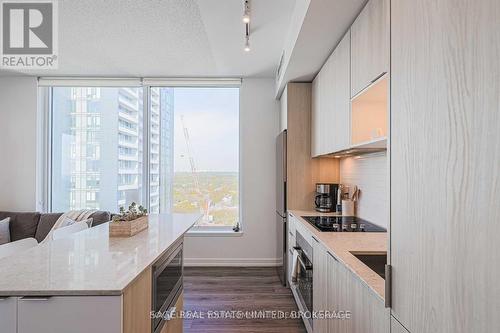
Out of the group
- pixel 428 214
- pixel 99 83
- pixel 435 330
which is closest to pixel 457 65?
pixel 428 214

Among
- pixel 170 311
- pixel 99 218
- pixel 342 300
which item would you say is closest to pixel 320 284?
pixel 342 300

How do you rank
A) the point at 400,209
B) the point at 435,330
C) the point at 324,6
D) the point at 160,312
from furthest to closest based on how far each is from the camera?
the point at 324,6 < the point at 160,312 < the point at 400,209 < the point at 435,330

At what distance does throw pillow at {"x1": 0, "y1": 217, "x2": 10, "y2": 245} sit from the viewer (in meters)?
3.61

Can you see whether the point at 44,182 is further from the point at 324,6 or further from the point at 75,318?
the point at 324,6

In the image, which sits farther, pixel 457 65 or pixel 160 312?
pixel 160 312

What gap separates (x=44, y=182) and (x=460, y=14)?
5217 millimetres

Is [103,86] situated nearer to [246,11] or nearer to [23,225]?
[23,225]

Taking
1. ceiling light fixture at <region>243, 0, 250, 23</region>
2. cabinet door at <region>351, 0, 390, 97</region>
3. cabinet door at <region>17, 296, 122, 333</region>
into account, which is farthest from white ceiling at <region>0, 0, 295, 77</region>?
cabinet door at <region>17, 296, 122, 333</region>

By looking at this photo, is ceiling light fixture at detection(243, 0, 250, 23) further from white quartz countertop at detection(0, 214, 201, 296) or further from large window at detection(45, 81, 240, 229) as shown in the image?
large window at detection(45, 81, 240, 229)

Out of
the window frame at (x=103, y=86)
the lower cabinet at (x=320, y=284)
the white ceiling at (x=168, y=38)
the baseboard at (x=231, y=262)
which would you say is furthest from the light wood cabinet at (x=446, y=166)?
the window frame at (x=103, y=86)

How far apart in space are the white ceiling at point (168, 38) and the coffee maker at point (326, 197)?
1.62 metres

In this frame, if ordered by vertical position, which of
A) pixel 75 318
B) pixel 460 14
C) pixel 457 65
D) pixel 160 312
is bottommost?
pixel 160 312

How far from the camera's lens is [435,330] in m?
0.75

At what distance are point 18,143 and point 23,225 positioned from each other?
1.35 metres
